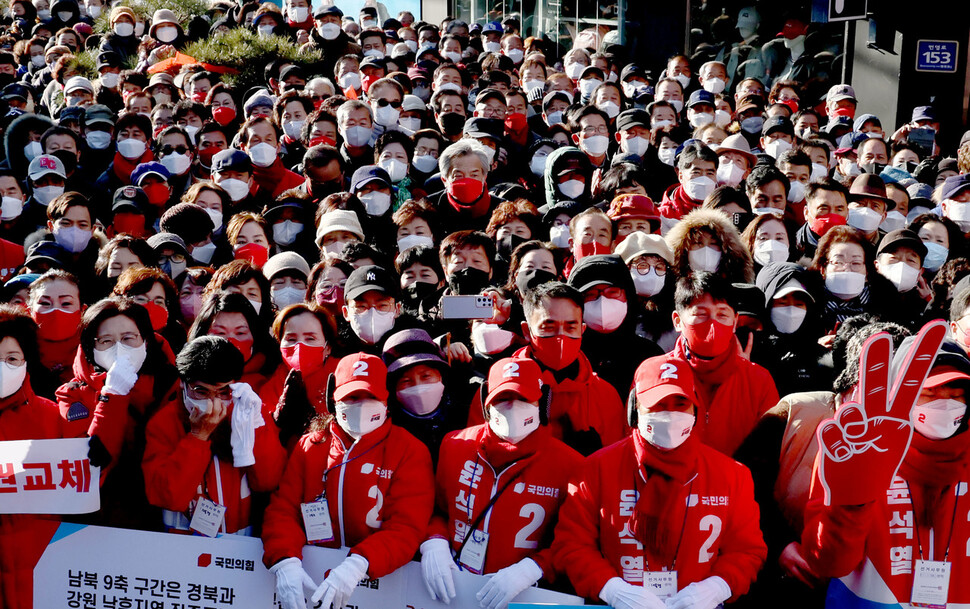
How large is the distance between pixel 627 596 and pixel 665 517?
311 millimetres

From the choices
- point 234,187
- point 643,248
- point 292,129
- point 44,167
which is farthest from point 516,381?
Result: point 292,129

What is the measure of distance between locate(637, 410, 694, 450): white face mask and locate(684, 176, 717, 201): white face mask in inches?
160

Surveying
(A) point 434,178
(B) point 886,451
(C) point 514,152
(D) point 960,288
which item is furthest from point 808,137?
(B) point 886,451

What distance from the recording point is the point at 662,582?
3.41 meters

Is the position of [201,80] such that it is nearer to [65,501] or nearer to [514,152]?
[514,152]

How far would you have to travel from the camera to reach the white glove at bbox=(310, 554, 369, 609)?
3508 mm

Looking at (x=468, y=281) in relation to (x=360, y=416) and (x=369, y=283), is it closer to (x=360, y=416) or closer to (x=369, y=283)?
(x=369, y=283)

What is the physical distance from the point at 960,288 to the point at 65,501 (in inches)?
169

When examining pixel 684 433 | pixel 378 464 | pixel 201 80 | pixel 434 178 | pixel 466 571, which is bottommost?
pixel 466 571

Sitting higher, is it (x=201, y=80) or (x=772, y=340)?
(x=201, y=80)

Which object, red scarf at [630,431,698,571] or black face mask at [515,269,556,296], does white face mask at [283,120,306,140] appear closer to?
black face mask at [515,269,556,296]

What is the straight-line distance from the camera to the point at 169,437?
3867mm

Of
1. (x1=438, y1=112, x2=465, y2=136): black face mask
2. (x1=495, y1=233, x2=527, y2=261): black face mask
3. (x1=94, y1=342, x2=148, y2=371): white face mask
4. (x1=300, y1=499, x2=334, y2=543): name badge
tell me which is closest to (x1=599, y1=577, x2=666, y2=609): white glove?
(x1=300, y1=499, x2=334, y2=543): name badge

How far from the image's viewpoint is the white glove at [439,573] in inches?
141
